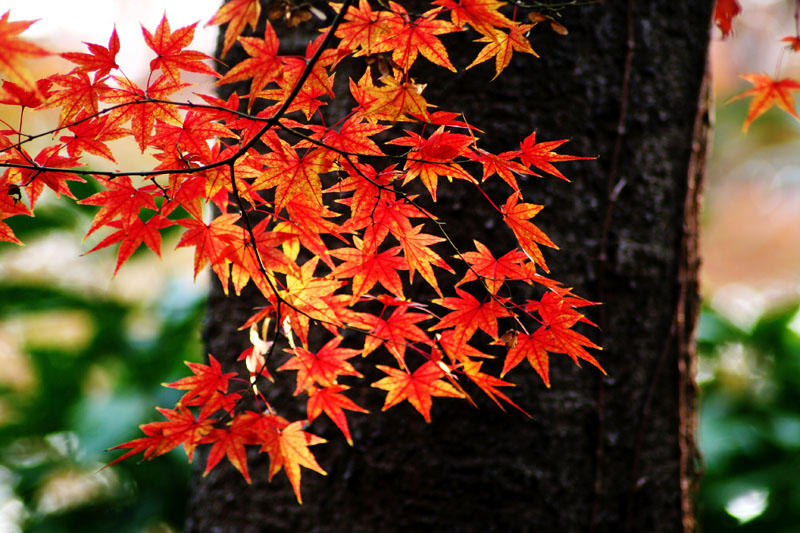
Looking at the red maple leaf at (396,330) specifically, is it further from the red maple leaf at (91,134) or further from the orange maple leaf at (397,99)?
the red maple leaf at (91,134)

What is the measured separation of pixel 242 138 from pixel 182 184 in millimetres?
88

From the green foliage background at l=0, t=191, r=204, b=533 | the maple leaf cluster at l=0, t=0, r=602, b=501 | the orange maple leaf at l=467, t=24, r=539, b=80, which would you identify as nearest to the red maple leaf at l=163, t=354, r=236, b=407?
the maple leaf cluster at l=0, t=0, r=602, b=501

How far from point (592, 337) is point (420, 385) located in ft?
1.28

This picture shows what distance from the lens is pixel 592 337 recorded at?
0.93 metres

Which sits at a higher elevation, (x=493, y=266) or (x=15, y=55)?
(x=15, y=55)

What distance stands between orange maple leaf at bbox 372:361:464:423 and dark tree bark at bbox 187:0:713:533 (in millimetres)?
208

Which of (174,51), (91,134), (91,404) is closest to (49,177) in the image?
(91,134)

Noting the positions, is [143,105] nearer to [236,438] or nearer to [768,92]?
[236,438]

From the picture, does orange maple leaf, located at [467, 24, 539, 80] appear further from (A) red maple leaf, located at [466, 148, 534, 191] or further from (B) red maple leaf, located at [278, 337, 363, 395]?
(B) red maple leaf, located at [278, 337, 363, 395]

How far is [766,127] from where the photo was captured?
8.69m

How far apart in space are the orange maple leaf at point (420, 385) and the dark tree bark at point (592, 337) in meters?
0.21

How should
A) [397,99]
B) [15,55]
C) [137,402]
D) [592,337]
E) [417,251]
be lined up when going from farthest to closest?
[137,402] < [592,337] < [417,251] < [397,99] < [15,55]

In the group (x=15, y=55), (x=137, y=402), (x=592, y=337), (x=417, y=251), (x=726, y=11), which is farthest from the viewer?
(x=137, y=402)

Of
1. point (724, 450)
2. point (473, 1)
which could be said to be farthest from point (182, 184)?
point (724, 450)
